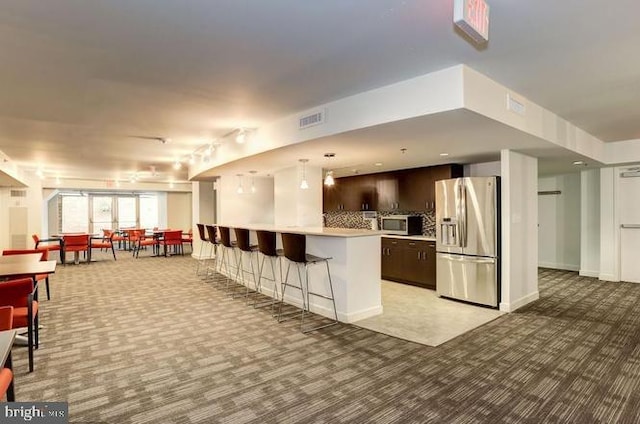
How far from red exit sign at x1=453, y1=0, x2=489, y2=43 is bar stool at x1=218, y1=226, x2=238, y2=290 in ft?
16.5

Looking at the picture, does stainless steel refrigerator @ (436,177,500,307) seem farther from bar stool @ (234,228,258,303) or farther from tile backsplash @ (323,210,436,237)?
bar stool @ (234,228,258,303)

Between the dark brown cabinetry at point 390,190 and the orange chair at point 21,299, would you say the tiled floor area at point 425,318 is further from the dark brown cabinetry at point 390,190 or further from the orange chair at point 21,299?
the orange chair at point 21,299

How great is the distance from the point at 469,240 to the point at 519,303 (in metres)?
1.15

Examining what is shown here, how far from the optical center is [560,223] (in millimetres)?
7938

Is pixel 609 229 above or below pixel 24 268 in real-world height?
above

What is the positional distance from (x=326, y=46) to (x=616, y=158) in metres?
6.27

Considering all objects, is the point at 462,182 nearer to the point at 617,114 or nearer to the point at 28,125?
the point at 617,114

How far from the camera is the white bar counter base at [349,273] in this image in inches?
169

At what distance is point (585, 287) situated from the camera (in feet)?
20.2

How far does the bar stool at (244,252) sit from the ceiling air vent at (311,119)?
2118 mm

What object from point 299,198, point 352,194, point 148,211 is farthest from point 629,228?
point 148,211

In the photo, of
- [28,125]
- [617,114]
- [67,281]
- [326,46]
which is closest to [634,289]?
[617,114]

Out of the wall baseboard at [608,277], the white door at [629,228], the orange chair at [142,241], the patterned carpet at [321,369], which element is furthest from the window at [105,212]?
the white door at [629,228]

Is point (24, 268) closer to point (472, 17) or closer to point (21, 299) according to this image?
point (21, 299)
